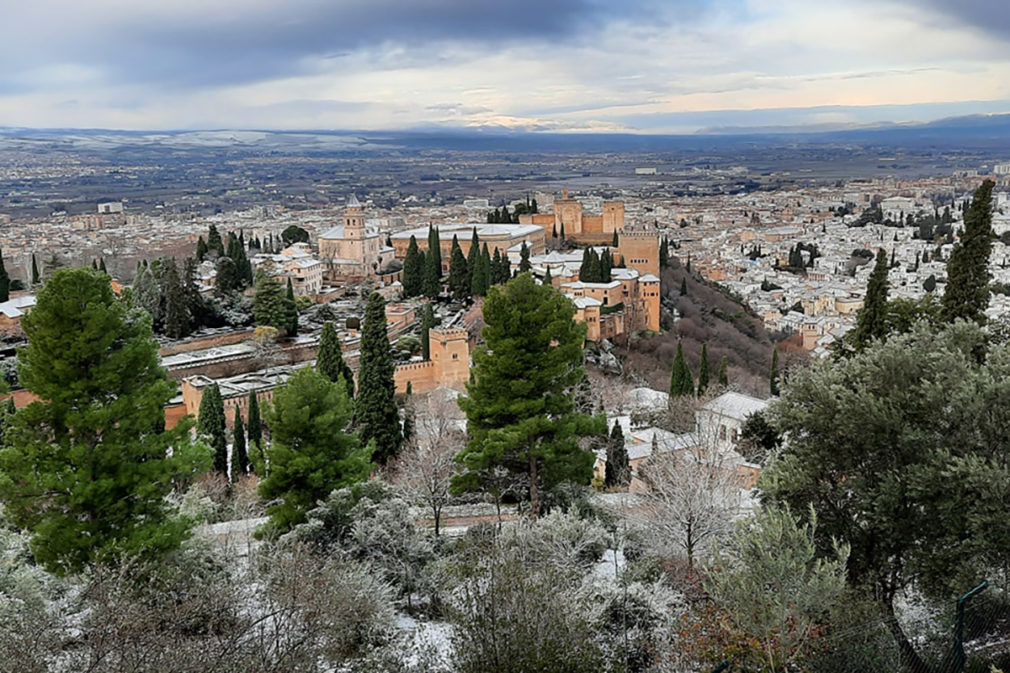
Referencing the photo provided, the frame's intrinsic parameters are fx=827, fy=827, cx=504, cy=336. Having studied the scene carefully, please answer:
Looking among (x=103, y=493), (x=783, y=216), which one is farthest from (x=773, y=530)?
(x=783, y=216)

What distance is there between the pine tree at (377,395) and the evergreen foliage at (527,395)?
6448 mm

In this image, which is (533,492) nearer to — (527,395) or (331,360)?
(527,395)

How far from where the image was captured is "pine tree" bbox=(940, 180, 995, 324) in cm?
1327

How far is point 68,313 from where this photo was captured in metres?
8.60

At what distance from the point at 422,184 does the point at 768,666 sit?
16927cm

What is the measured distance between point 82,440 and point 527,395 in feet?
18.9

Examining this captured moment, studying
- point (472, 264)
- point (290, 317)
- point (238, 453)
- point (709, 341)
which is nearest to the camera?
point (238, 453)

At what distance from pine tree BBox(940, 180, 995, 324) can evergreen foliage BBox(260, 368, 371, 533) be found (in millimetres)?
9722

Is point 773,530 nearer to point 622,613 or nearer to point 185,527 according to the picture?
point 622,613

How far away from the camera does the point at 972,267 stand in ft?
43.4

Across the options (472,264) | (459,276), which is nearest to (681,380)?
(459,276)

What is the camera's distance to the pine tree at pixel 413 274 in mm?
38562

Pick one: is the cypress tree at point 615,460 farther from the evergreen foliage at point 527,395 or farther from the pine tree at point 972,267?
the pine tree at point 972,267

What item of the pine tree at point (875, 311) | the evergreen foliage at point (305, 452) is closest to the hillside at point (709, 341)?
the pine tree at point (875, 311)
